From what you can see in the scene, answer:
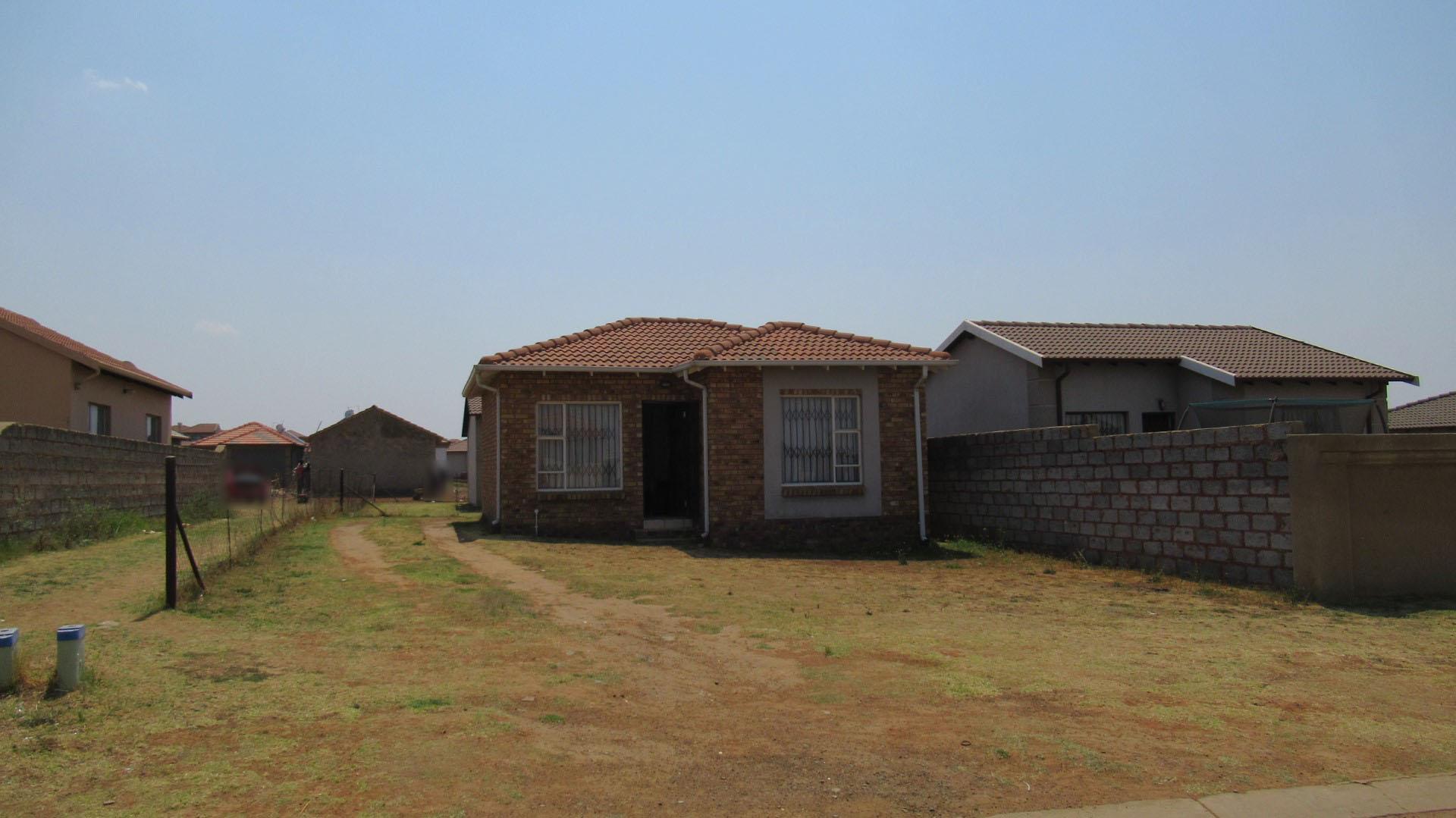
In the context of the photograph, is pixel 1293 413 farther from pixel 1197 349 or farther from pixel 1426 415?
pixel 1426 415

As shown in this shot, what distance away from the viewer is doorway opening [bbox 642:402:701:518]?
17.7 m

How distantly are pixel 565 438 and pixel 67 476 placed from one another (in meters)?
7.50

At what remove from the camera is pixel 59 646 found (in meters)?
5.64

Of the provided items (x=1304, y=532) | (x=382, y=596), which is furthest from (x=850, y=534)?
(x=382, y=596)

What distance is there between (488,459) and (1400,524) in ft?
53.6

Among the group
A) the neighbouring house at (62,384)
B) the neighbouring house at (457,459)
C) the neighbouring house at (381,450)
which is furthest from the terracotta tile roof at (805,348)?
the neighbouring house at (457,459)

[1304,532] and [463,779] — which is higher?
[1304,532]

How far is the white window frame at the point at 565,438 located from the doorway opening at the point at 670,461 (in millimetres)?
638

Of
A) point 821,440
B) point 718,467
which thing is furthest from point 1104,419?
point 718,467

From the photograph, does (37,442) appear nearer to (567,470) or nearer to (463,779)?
(567,470)

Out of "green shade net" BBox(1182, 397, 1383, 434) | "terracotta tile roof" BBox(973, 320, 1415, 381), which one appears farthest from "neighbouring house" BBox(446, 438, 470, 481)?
"green shade net" BBox(1182, 397, 1383, 434)

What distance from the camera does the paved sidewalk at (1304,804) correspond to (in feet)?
14.7

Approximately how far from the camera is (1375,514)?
10234mm

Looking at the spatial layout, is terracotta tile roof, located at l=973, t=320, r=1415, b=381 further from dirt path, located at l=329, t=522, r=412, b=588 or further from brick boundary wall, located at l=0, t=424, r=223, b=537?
brick boundary wall, located at l=0, t=424, r=223, b=537
